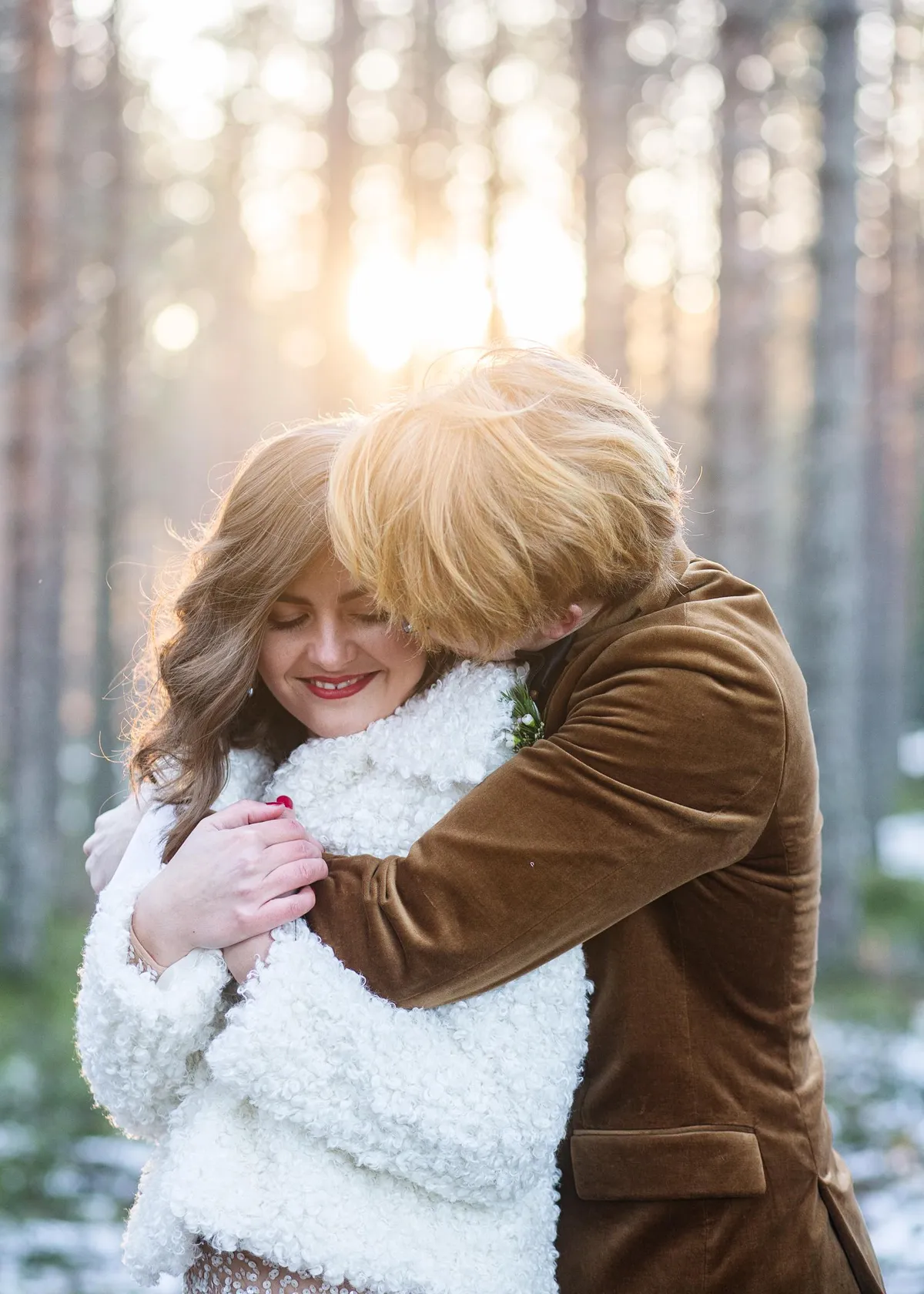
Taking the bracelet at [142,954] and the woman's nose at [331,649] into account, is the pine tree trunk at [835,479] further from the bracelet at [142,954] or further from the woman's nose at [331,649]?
the bracelet at [142,954]

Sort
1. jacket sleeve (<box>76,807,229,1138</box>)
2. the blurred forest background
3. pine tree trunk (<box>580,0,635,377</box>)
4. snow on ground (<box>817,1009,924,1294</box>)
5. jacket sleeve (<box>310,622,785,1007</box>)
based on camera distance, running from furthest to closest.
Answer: pine tree trunk (<box>580,0,635,377</box>) < the blurred forest background < snow on ground (<box>817,1009,924,1294</box>) < jacket sleeve (<box>76,807,229,1138</box>) < jacket sleeve (<box>310,622,785,1007</box>)

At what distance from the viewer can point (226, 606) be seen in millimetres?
2238

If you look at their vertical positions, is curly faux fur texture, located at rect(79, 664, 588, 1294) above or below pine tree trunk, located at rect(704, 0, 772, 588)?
below

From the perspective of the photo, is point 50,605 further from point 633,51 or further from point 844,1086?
point 633,51

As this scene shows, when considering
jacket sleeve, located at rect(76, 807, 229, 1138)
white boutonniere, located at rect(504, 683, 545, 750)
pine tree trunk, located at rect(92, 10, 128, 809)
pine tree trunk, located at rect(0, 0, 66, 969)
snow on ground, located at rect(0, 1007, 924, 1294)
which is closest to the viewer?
jacket sleeve, located at rect(76, 807, 229, 1138)

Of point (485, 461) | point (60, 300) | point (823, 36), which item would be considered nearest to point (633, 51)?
point (823, 36)

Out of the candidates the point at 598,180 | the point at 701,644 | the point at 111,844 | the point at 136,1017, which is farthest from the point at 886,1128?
the point at 598,180

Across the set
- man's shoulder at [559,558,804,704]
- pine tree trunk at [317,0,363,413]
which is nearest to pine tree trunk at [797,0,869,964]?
pine tree trunk at [317,0,363,413]

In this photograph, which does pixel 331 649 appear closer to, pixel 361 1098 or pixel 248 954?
pixel 248 954

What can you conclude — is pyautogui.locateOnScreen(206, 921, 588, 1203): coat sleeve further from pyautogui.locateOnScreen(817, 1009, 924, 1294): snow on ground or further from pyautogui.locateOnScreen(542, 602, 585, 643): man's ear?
pyautogui.locateOnScreen(817, 1009, 924, 1294): snow on ground

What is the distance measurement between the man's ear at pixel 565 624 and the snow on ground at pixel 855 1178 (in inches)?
153

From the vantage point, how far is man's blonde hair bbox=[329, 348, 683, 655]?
1892 millimetres

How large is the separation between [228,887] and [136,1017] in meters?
0.27

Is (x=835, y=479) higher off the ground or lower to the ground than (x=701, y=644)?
lower
